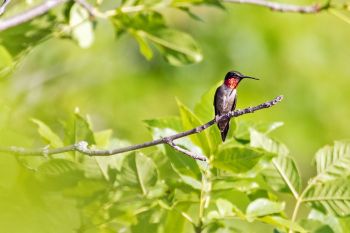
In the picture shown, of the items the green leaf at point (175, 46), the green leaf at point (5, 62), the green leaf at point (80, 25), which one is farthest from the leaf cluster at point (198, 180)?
the green leaf at point (80, 25)

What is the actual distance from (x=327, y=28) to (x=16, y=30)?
6.05m

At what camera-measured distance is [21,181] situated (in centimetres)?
84

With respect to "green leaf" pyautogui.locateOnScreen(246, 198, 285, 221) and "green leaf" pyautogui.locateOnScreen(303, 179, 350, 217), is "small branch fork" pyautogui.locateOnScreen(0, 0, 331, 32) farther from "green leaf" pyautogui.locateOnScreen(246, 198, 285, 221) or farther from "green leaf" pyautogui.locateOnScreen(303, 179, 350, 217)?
"green leaf" pyautogui.locateOnScreen(303, 179, 350, 217)

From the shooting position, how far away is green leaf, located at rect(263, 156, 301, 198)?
1.75 m

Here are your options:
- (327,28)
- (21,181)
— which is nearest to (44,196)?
(21,181)

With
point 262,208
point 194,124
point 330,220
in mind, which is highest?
point 194,124

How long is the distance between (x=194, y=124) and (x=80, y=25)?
3.71 ft

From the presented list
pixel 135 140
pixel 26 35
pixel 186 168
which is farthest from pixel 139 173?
pixel 135 140

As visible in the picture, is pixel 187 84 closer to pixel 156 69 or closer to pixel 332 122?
pixel 156 69

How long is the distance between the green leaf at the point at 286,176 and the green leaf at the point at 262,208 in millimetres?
141

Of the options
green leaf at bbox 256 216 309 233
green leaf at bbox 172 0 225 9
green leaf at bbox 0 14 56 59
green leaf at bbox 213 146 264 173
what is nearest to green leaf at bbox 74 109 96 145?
green leaf at bbox 213 146 264 173

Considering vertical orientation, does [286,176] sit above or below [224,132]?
below

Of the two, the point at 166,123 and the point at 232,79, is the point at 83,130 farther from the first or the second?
the point at 232,79

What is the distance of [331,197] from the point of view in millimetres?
1712
